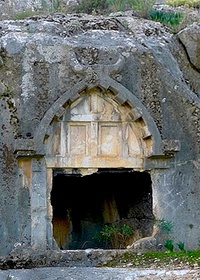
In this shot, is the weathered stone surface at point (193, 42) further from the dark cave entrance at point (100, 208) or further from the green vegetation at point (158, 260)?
the green vegetation at point (158, 260)

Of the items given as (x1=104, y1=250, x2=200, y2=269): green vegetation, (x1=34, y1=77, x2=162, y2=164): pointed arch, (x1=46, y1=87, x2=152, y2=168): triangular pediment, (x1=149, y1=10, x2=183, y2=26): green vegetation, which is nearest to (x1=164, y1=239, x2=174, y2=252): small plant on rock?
(x1=104, y1=250, x2=200, y2=269): green vegetation

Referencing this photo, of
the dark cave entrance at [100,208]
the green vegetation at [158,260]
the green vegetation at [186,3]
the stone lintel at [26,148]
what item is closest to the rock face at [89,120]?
the stone lintel at [26,148]

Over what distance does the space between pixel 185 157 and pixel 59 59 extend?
7.69 feet

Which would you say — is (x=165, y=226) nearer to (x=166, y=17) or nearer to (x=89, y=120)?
(x=89, y=120)

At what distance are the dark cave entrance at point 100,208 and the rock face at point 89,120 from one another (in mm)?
1234

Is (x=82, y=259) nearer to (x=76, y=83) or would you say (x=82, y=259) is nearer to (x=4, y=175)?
(x=4, y=175)

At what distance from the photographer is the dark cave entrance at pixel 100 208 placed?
12.2m

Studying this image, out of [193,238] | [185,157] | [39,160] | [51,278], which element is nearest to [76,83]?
[39,160]

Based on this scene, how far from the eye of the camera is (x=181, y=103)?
1095cm

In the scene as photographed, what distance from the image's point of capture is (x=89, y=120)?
10.8 m

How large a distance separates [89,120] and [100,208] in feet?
9.82

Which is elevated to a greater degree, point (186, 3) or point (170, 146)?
point (186, 3)

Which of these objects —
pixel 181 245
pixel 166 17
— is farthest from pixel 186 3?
pixel 181 245

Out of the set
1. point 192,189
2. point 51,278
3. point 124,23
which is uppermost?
point 124,23
